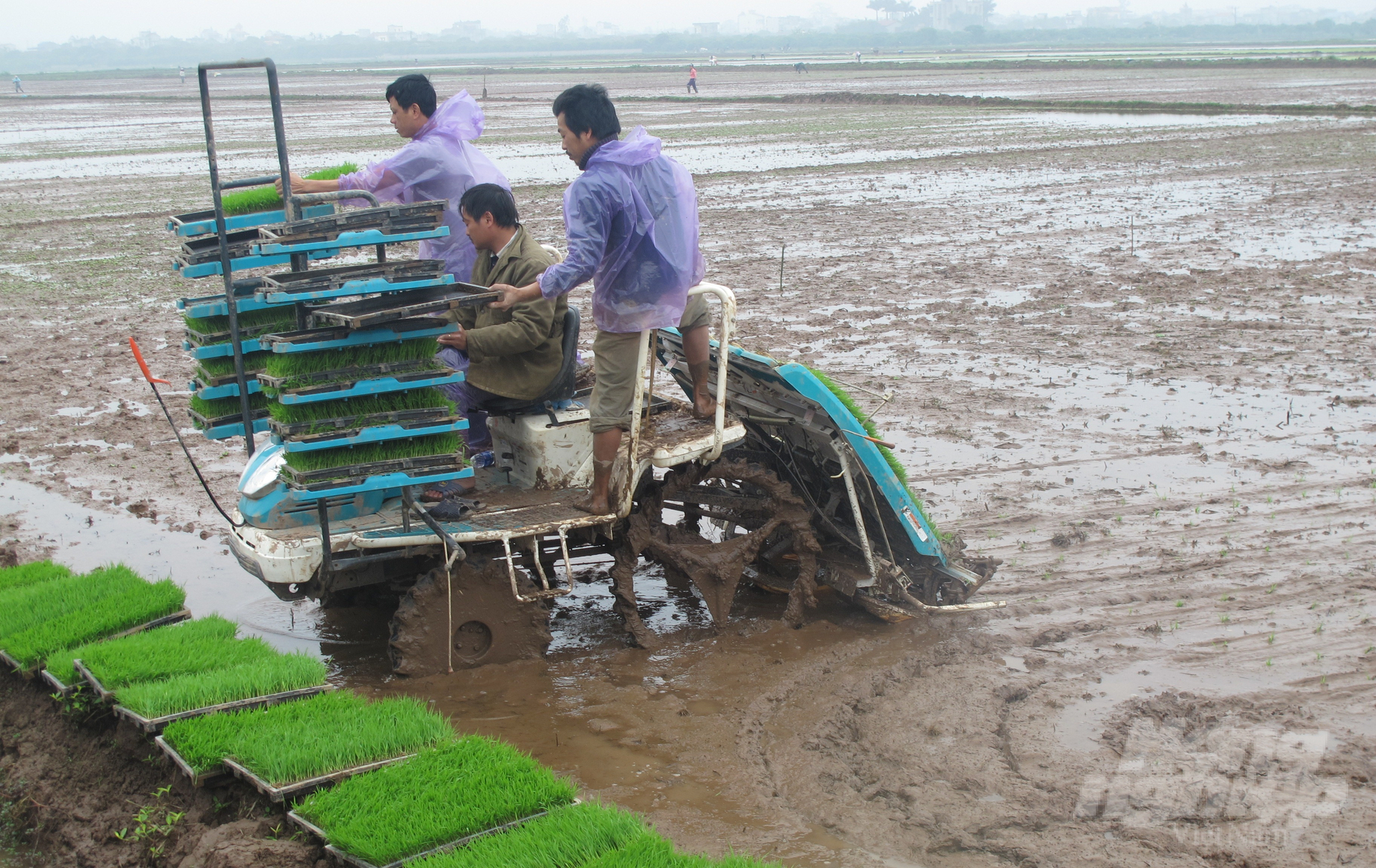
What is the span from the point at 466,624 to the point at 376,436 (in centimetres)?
99

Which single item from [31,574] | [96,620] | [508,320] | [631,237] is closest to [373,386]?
[508,320]

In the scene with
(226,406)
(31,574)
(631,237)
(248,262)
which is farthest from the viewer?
(31,574)

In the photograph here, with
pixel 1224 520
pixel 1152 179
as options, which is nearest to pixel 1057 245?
pixel 1152 179

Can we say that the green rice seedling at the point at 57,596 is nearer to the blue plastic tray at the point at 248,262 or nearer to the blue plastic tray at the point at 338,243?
the blue plastic tray at the point at 248,262

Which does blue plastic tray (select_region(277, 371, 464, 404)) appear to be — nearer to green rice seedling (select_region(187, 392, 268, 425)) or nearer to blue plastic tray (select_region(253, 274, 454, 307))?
blue plastic tray (select_region(253, 274, 454, 307))

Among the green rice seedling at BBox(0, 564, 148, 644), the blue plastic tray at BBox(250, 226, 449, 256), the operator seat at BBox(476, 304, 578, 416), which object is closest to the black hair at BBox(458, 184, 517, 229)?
the operator seat at BBox(476, 304, 578, 416)

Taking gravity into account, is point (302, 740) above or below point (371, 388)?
below

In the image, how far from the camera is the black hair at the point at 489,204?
17.8ft

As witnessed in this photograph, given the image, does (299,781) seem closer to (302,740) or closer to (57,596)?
(302,740)

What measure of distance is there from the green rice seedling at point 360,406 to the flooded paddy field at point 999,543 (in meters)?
1.25

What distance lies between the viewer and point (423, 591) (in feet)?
16.3

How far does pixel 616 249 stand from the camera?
16.9ft

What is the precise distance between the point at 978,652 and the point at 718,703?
1.36m

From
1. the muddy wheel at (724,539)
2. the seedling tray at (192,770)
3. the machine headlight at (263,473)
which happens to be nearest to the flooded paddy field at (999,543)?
the muddy wheel at (724,539)
